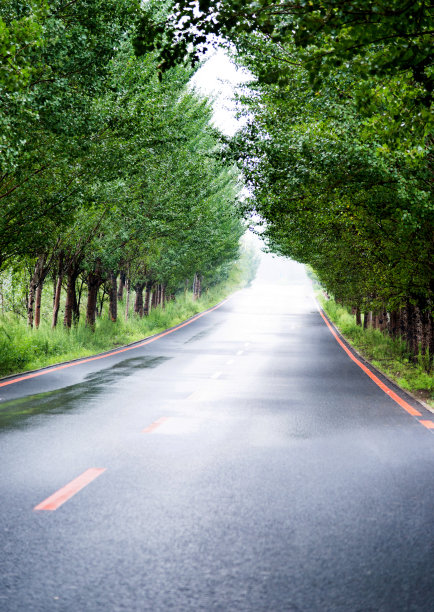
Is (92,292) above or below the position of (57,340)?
above

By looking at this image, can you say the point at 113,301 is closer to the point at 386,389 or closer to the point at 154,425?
the point at 386,389

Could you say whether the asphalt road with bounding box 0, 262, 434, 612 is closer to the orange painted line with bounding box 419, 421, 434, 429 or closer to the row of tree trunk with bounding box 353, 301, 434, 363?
the orange painted line with bounding box 419, 421, 434, 429

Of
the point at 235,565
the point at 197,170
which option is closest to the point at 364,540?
the point at 235,565

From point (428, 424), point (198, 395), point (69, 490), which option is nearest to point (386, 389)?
point (198, 395)

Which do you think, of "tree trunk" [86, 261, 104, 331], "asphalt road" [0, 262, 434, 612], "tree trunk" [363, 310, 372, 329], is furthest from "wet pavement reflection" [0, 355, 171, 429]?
"tree trunk" [363, 310, 372, 329]

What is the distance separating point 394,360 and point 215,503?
54.0ft

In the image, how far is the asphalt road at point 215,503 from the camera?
376 centimetres

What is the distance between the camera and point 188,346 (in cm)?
2602

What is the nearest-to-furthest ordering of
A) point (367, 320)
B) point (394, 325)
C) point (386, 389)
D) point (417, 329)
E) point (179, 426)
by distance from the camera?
point (179, 426) → point (386, 389) → point (417, 329) → point (394, 325) → point (367, 320)

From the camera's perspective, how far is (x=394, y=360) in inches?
827

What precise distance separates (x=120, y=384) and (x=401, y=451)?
7669mm

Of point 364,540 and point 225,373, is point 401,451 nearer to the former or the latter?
point 364,540

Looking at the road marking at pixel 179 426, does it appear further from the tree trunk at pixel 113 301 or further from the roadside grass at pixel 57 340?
the tree trunk at pixel 113 301

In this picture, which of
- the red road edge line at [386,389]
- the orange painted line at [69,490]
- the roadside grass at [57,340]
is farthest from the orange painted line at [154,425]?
the roadside grass at [57,340]
